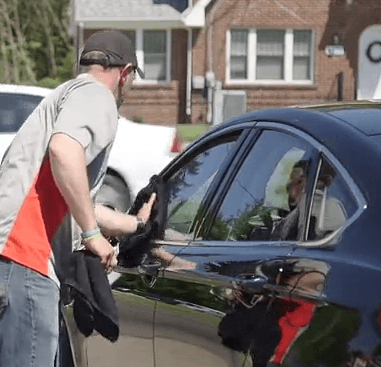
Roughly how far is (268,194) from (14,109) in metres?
9.05

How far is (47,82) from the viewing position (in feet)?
126

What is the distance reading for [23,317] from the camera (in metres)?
4.58

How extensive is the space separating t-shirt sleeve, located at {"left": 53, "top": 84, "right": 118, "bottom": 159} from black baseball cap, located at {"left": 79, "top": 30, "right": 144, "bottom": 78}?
0.18 metres

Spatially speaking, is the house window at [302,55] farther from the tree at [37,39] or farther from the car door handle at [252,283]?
the car door handle at [252,283]

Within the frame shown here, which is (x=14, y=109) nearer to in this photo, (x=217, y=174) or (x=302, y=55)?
(x=217, y=174)

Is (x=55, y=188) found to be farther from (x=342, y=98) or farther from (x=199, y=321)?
(x=342, y=98)

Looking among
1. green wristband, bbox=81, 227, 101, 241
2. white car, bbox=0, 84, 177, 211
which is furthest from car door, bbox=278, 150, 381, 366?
white car, bbox=0, 84, 177, 211

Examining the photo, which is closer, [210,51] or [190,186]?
[190,186]

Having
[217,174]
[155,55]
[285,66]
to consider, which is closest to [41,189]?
[217,174]

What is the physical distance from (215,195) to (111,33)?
0.72m

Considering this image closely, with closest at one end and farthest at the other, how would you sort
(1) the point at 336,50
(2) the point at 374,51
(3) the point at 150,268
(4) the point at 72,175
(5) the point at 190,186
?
1. (4) the point at 72,175
2. (3) the point at 150,268
3. (5) the point at 190,186
4. (1) the point at 336,50
5. (2) the point at 374,51

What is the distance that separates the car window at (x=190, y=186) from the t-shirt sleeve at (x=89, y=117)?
0.49m

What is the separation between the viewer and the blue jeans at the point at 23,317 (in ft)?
15.0

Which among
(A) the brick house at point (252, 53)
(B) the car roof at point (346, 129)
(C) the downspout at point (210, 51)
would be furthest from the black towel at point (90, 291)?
(C) the downspout at point (210, 51)
